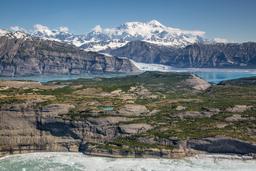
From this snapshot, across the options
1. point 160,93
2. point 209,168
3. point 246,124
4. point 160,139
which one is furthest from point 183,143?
point 160,93

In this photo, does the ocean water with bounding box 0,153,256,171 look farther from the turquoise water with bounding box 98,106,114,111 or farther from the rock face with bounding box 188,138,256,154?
the turquoise water with bounding box 98,106,114,111

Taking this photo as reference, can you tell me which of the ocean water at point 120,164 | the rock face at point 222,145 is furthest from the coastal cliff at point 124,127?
the ocean water at point 120,164

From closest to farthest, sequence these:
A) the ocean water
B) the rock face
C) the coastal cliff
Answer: the ocean water
the rock face
the coastal cliff

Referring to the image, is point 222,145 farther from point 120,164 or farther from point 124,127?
point 124,127

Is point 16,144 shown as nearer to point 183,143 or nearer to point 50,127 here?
point 50,127

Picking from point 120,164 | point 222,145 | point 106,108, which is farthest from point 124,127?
point 222,145

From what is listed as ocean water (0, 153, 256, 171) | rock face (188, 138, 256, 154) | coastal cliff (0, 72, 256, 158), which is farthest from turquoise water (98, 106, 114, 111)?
rock face (188, 138, 256, 154)

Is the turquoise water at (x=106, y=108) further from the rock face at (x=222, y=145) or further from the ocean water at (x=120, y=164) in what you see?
the rock face at (x=222, y=145)
